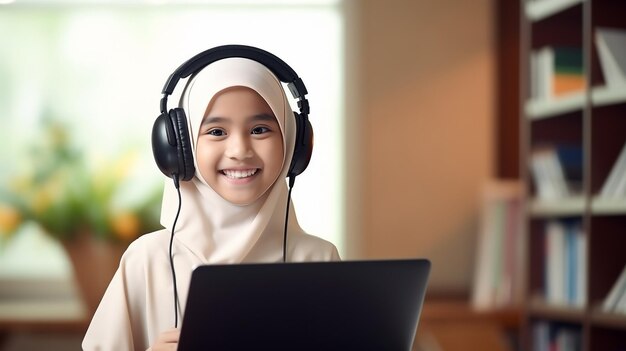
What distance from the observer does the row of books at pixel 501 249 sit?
3734mm

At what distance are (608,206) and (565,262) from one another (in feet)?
1.35

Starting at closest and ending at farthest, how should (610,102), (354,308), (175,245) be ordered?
(354,308) < (175,245) < (610,102)

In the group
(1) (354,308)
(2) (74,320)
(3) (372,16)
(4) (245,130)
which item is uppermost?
(3) (372,16)

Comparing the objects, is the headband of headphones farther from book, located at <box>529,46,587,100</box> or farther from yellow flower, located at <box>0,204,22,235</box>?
yellow flower, located at <box>0,204,22,235</box>

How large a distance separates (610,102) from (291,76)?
146cm

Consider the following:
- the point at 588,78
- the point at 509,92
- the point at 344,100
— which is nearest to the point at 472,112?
the point at 509,92

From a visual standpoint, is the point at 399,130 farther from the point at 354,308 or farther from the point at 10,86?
the point at 354,308

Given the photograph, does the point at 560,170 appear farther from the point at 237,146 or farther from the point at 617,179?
the point at 237,146

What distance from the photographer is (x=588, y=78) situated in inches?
105

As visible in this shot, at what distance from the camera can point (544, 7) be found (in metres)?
2.99


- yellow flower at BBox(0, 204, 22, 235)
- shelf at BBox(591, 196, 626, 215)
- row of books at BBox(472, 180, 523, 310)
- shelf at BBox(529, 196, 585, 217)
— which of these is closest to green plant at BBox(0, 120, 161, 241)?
yellow flower at BBox(0, 204, 22, 235)

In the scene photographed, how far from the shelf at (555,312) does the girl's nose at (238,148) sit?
1714 mm

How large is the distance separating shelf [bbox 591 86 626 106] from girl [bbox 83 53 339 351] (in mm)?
1433

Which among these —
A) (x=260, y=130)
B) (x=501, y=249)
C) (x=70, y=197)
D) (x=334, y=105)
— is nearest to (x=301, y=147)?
(x=260, y=130)
